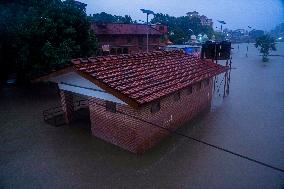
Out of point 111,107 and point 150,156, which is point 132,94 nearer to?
point 111,107

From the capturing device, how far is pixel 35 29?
1972cm

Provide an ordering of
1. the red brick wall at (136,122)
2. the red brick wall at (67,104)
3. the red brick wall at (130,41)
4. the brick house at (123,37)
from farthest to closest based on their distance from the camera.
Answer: the red brick wall at (130,41), the brick house at (123,37), the red brick wall at (67,104), the red brick wall at (136,122)

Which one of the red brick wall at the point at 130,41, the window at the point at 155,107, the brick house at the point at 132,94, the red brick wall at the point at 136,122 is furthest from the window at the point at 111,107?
the red brick wall at the point at 130,41

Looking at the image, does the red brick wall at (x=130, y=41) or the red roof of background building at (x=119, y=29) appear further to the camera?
the red brick wall at (x=130, y=41)

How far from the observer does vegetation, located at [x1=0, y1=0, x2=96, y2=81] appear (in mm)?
19652

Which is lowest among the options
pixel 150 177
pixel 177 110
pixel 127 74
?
pixel 150 177

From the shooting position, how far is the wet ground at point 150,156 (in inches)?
380

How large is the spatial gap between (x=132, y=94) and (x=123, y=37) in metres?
38.9

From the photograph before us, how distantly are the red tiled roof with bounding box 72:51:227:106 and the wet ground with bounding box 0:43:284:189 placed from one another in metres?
3.12

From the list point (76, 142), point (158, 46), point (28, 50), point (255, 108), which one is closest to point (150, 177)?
point (76, 142)

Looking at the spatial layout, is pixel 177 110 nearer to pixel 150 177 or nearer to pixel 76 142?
pixel 150 177

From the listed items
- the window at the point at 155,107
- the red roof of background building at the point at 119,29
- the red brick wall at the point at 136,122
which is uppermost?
the red roof of background building at the point at 119,29

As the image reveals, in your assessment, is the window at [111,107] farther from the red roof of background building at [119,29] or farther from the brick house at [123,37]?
the red roof of background building at [119,29]

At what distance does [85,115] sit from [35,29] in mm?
9026
